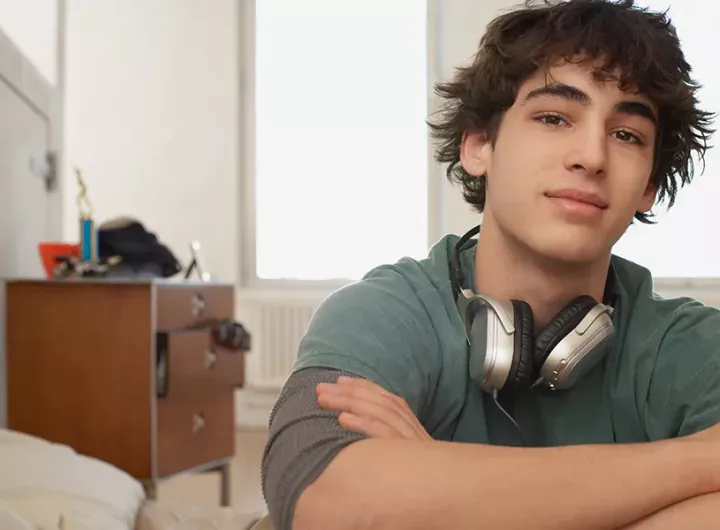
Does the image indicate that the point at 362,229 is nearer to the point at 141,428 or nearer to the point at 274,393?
the point at 274,393

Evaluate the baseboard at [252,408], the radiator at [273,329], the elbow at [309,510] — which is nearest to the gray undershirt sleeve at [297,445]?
the elbow at [309,510]

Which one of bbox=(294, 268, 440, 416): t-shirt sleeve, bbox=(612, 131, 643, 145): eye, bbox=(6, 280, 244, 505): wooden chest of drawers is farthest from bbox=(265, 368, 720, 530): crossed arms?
bbox=(6, 280, 244, 505): wooden chest of drawers

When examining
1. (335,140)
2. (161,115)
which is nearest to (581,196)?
(335,140)

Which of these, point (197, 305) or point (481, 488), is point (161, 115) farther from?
point (481, 488)

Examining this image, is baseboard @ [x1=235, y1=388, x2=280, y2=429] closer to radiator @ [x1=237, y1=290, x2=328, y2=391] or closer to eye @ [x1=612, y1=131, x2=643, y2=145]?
radiator @ [x1=237, y1=290, x2=328, y2=391]

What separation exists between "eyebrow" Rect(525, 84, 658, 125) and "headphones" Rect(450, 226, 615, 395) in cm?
25

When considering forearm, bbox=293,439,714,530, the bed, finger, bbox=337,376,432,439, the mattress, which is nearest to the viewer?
forearm, bbox=293,439,714,530

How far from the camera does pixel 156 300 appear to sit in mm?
1951

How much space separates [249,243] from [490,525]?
3421 mm

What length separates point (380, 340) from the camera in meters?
0.84

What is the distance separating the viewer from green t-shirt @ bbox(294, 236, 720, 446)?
33.8 inches

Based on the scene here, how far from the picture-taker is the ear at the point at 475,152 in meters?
1.08

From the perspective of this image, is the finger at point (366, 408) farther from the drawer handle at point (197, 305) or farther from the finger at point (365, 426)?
the drawer handle at point (197, 305)

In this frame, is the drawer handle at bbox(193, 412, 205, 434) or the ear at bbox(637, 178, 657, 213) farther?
the drawer handle at bbox(193, 412, 205, 434)
